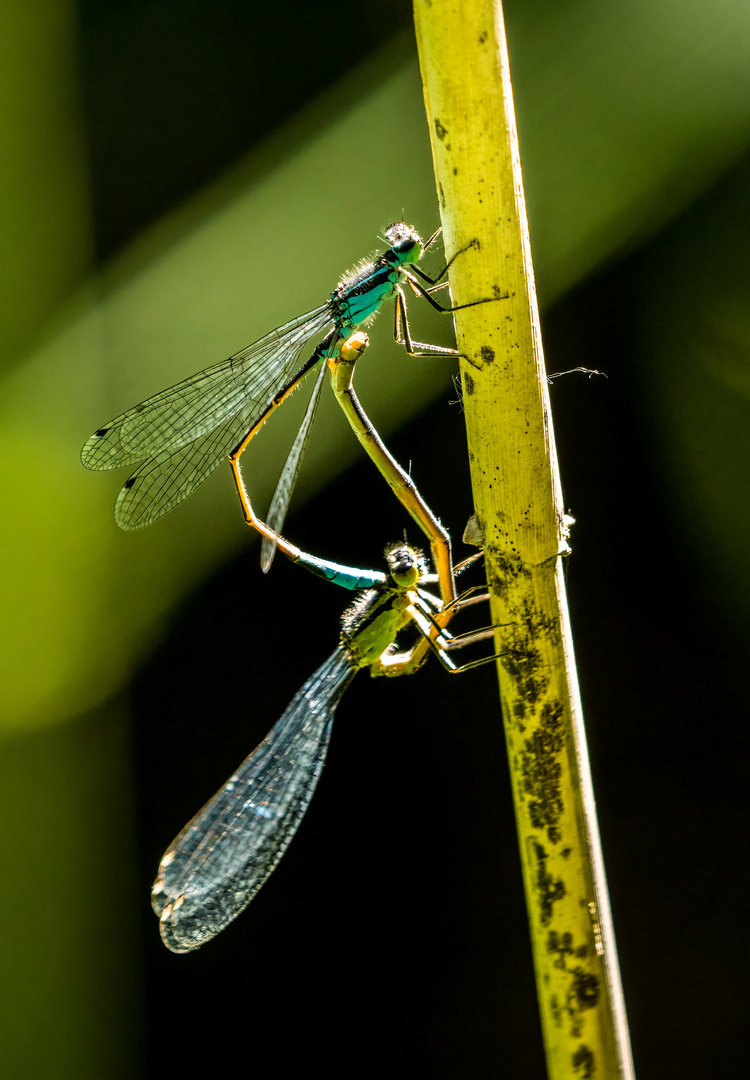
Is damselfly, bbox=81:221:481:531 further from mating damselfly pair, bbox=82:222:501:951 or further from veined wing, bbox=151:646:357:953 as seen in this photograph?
veined wing, bbox=151:646:357:953

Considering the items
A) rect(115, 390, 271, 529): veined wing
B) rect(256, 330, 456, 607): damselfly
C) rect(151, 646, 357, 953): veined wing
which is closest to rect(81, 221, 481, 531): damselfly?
rect(115, 390, 271, 529): veined wing

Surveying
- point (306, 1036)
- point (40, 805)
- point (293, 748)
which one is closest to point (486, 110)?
point (293, 748)

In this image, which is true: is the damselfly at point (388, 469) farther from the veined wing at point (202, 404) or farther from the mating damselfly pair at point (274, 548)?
the veined wing at point (202, 404)

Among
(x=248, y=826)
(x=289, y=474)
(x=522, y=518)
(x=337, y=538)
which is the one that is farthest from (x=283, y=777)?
(x=522, y=518)

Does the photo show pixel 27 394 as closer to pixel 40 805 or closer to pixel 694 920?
pixel 40 805

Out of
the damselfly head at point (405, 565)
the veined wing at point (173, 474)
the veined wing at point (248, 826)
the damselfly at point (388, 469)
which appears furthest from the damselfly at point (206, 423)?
the veined wing at point (248, 826)

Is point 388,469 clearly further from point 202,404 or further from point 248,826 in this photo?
point 248,826
